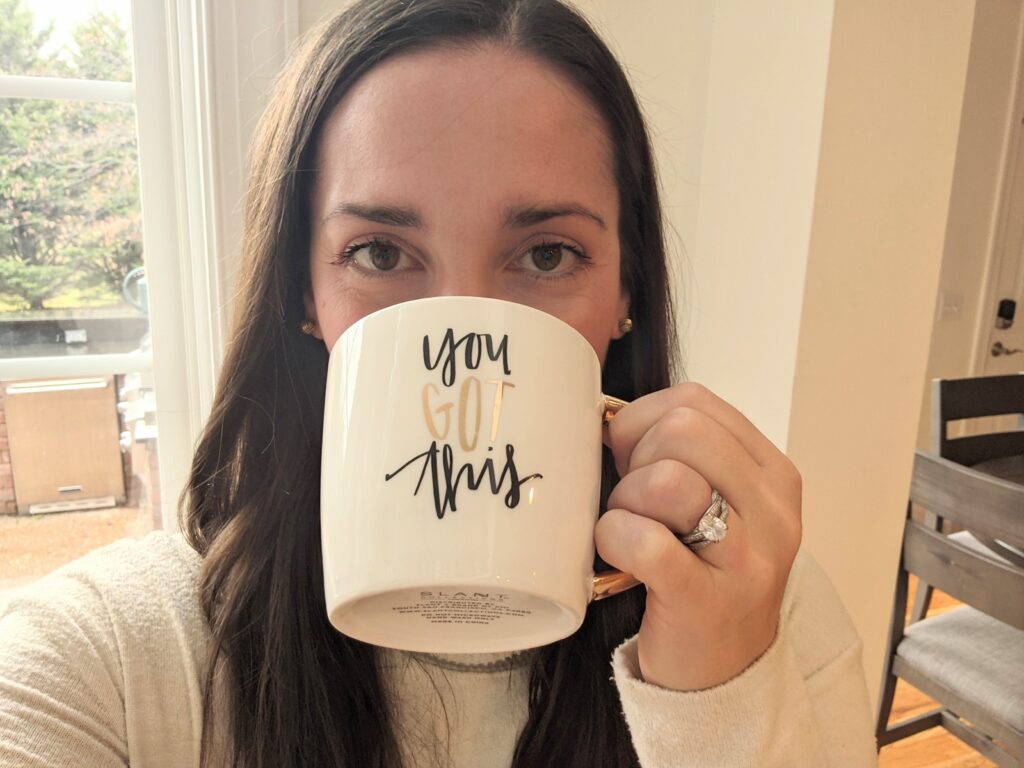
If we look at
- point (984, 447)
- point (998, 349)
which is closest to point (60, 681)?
point (984, 447)

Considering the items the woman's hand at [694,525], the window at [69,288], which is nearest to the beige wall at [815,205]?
the window at [69,288]

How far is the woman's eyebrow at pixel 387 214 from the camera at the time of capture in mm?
544

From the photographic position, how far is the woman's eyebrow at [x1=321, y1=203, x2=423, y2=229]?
1.78 feet

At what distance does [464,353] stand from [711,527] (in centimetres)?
20

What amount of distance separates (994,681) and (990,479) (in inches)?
17.8

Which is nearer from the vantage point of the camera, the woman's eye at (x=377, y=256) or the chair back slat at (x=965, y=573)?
the woman's eye at (x=377, y=256)

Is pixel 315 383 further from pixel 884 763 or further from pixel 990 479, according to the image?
pixel 884 763

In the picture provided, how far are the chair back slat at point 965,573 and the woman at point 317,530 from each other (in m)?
0.84

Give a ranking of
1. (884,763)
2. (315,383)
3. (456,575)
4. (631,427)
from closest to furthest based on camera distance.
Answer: (456,575) < (631,427) < (315,383) < (884,763)

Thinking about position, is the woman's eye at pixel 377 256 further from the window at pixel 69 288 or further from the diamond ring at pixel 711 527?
the window at pixel 69 288

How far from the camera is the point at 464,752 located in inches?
26.9

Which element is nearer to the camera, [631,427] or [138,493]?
[631,427]

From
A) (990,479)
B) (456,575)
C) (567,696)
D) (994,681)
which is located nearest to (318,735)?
(567,696)

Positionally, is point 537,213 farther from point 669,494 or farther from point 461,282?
point 669,494
